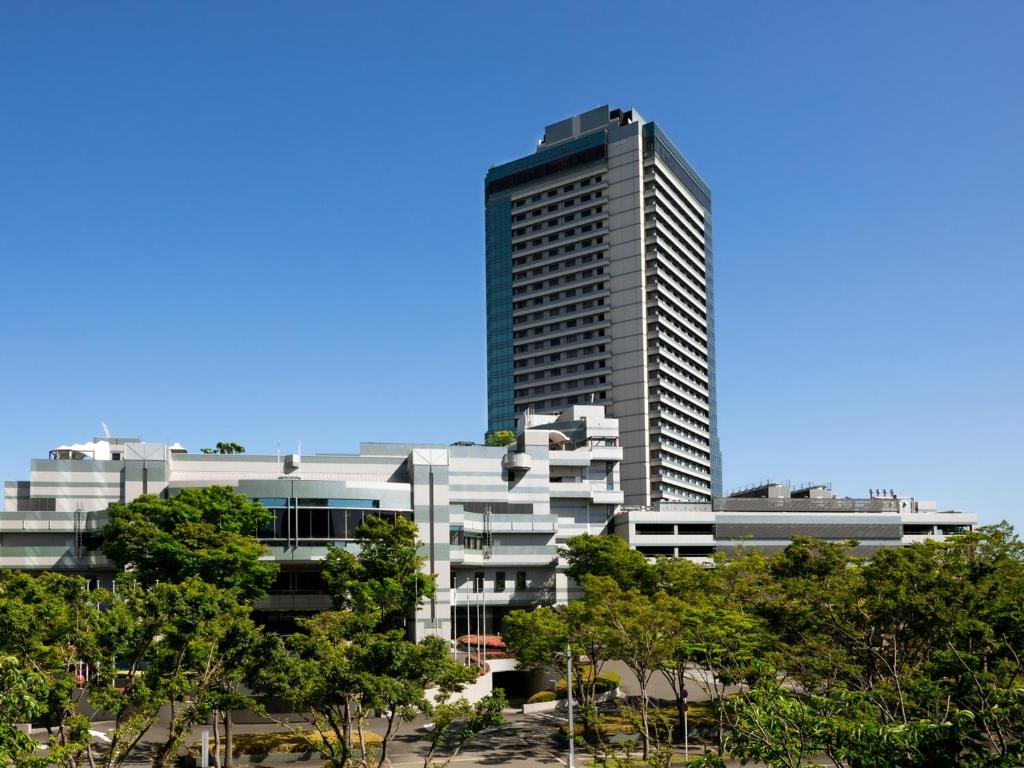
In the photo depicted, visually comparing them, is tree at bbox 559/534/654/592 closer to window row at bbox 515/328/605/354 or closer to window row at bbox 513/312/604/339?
window row at bbox 515/328/605/354

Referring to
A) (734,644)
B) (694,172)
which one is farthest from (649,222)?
(734,644)

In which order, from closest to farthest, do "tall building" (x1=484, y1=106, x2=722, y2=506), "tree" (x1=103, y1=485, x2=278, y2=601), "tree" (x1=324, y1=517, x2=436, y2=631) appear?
"tree" (x1=103, y1=485, x2=278, y2=601) < "tree" (x1=324, y1=517, x2=436, y2=631) < "tall building" (x1=484, y1=106, x2=722, y2=506)

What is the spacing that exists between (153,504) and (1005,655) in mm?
55836

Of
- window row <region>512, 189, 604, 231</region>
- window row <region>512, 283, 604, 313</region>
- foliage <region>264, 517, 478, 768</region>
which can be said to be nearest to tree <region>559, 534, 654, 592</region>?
foliage <region>264, 517, 478, 768</region>

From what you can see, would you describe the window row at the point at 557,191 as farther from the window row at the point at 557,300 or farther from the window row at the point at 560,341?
the window row at the point at 560,341

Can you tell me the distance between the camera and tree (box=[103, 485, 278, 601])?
211 ft

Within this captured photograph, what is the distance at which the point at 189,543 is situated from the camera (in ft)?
213

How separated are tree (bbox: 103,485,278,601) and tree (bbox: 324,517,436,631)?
520 centimetres

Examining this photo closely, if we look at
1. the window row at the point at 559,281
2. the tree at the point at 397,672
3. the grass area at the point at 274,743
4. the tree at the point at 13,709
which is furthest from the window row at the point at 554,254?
the tree at the point at 13,709

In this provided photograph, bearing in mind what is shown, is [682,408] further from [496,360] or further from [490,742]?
[490,742]

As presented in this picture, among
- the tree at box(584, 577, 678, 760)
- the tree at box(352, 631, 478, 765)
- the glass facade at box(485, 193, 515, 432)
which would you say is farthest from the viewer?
the glass facade at box(485, 193, 515, 432)

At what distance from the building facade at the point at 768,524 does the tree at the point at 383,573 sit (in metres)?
43.6

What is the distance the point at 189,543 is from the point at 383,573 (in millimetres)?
13791

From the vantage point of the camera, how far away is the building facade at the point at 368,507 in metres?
75.9
